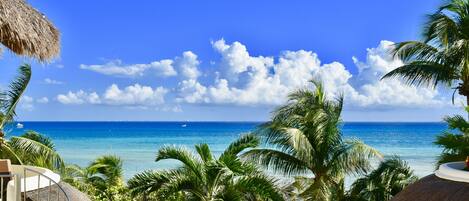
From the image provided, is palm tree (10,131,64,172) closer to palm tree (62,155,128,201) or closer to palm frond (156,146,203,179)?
palm tree (62,155,128,201)

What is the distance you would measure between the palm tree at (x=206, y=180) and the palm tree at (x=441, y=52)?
4.18 metres

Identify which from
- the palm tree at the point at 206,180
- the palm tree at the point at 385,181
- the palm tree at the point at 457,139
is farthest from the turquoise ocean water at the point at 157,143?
the palm tree at the point at 457,139

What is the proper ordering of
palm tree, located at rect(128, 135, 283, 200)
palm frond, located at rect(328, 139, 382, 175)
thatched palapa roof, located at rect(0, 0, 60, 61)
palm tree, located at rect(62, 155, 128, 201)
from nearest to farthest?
1. thatched palapa roof, located at rect(0, 0, 60, 61)
2. palm tree, located at rect(128, 135, 283, 200)
3. palm frond, located at rect(328, 139, 382, 175)
4. palm tree, located at rect(62, 155, 128, 201)

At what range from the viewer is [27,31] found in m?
8.03

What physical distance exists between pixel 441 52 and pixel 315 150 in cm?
343

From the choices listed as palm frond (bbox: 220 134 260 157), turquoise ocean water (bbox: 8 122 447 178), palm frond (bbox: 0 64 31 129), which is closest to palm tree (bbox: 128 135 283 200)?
palm frond (bbox: 220 134 260 157)

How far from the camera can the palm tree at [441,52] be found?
13.8 m

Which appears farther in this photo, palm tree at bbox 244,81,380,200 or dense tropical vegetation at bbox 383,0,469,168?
palm tree at bbox 244,81,380,200

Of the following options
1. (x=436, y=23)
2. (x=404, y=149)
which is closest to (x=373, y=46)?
(x=404, y=149)

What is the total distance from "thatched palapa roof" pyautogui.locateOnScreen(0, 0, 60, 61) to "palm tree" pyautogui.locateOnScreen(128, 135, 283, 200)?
4.48 metres

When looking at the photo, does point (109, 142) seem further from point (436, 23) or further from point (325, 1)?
point (436, 23)

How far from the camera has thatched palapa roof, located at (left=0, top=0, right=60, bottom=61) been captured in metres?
7.65

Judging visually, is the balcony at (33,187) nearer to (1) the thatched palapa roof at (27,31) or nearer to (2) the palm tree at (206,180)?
(1) the thatched palapa roof at (27,31)

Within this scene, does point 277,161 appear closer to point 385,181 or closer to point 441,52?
point 385,181
